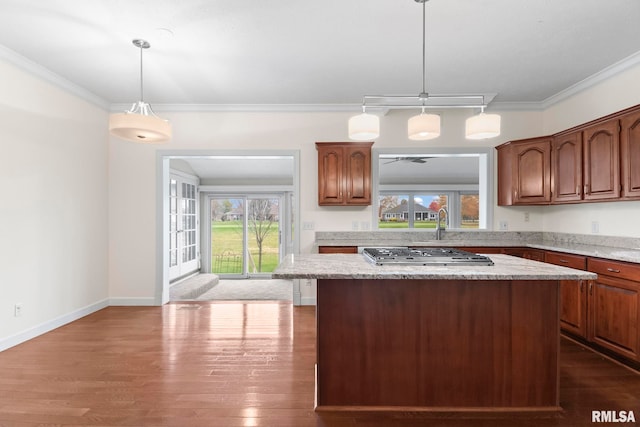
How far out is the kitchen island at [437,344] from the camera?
6.18ft

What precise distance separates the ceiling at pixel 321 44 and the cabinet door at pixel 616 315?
2.02 metres

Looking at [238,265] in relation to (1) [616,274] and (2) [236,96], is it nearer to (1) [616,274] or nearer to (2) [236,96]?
(2) [236,96]

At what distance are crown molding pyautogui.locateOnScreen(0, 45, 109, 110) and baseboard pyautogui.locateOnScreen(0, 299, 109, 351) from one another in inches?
96.5

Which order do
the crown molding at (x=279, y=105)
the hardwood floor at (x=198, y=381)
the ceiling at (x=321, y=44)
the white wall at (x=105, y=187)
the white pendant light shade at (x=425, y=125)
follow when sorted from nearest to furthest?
the hardwood floor at (x=198, y=381) → the white pendant light shade at (x=425, y=125) → the ceiling at (x=321, y=44) → the white wall at (x=105, y=187) → the crown molding at (x=279, y=105)

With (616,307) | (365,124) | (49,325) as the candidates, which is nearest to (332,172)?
(365,124)

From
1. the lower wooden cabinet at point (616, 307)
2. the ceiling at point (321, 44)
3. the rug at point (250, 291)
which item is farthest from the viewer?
the rug at point (250, 291)

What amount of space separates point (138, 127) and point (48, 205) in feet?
6.03

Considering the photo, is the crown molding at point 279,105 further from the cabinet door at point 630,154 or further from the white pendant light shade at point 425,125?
the white pendant light shade at point 425,125

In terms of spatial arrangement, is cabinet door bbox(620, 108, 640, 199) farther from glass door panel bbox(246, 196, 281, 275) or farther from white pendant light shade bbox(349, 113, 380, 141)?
glass door panel bbox(246, 196, 281, 275)

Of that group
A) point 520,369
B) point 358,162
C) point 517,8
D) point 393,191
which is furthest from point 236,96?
point 393,191

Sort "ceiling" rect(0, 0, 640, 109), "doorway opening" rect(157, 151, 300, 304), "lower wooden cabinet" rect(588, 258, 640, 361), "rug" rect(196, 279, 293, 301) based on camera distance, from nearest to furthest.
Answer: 1. "ceiling" rect(0, 0, 640, 109)
2. "lower wooden cabinet" rect(588, 258, 640, 361)
3. "rug" rect(196, 279, 293, 301)
4. "doorway opening" rect(157, 151, 300, 304)

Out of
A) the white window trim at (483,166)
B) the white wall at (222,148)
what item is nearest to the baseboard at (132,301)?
the white wall at (222,148)

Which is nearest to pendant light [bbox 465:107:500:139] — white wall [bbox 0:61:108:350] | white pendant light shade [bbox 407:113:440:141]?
white pendant light shade [bbox 407:113:440:141]

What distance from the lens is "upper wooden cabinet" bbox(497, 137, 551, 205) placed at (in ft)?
12.2
